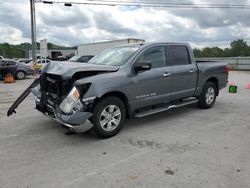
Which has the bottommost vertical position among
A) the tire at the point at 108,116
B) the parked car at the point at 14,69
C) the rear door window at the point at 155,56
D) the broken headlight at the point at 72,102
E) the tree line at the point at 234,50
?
the tire at the point at 108,116

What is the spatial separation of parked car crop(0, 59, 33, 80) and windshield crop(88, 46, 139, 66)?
1146 cm

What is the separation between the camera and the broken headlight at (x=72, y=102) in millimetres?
4246

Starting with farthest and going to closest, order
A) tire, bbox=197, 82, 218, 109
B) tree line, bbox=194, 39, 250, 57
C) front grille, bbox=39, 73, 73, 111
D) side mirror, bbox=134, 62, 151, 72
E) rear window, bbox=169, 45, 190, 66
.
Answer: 1. tree line, bbox=194, 39, 250, 57
2. tire, bbox=197, 82, 218, 109
3. rear window, bbox=169, 45, 190, 66
4. side mirror, bbox=134, 62, 151, 72
5. front grille, bbox=39, 73, 73, 111

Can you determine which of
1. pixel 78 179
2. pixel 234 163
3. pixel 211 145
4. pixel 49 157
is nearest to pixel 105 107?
pixel 49 157

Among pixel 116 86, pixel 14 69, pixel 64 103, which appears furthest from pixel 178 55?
pixel 14 69

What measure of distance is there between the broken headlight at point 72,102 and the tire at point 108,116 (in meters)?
0.34

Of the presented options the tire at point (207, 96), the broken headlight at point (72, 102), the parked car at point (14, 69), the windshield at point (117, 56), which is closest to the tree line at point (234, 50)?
the parked car at point (14, 69)

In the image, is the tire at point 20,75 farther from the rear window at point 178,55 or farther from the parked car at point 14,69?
the rear window at point 178,55

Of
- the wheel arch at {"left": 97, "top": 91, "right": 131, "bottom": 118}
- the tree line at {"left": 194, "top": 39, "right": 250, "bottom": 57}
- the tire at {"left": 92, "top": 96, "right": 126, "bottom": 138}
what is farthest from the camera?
the tree line at {"left": 194, "top": 39, "right": 250, "bottom": 57}

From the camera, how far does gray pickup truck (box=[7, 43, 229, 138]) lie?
4.32 m

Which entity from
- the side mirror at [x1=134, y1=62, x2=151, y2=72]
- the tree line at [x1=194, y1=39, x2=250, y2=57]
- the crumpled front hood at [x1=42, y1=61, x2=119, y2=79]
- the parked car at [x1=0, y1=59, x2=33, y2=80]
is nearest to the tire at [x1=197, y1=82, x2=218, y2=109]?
the side mirror at [x1=134, y1=62, x2=151, y2=72]

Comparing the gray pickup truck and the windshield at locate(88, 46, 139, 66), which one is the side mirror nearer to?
the gray pickup truck

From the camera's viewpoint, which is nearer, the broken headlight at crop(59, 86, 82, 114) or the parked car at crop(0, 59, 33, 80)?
the broken headlight at crop(59, 86, 82, 114)

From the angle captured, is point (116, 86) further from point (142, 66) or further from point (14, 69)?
point (14, 69)
